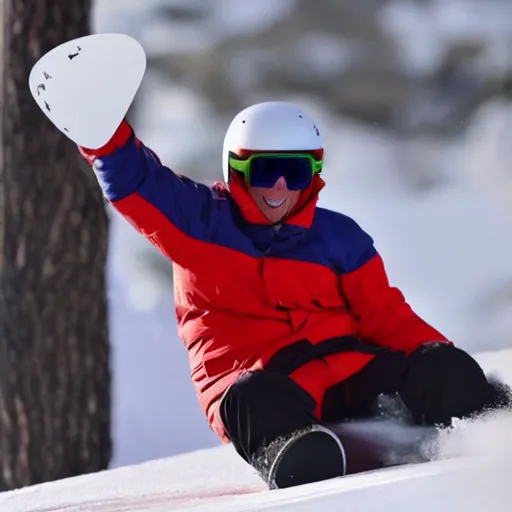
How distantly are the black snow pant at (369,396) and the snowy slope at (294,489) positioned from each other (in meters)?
0.09

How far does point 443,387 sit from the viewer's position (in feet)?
6.25

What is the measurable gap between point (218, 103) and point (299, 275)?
13.9 feet

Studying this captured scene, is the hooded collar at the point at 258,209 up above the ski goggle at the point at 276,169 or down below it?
below

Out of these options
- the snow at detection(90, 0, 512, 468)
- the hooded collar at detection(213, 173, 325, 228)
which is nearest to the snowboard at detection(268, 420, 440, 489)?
the hooded collar at detection(213, 173, 325, 228)

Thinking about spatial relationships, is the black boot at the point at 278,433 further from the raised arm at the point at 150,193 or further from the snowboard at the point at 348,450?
the raised arm at the point at 150,193

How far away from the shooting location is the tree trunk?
3203 millimetres

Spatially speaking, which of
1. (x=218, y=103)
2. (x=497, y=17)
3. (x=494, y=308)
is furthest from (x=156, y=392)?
(x=497, y=17)

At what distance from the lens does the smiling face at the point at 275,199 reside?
2.00 m

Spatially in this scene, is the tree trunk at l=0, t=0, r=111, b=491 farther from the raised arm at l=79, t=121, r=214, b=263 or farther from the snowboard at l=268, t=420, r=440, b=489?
the snowboard at l=268, t=420, r=440, b=489

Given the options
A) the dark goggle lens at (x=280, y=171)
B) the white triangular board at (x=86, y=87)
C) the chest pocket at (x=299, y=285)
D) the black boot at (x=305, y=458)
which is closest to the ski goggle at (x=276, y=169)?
the dark goggle lens at (x=280, y=171)

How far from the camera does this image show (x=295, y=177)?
2012 mm

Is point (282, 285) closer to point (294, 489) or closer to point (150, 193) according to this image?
point (150, 193)

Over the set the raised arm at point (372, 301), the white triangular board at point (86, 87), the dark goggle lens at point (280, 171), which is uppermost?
the white triangular board at point (86, 87)

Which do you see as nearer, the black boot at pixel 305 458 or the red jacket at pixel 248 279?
the black boot at pixel 305 458
